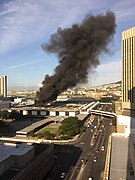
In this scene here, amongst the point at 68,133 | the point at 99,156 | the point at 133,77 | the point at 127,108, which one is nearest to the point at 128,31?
the point at 133,77

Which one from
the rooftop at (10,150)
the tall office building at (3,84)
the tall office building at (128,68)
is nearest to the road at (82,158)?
the rooftop at (10,150)

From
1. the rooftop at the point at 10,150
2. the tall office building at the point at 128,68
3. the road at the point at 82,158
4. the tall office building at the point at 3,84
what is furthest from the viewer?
the tall office building at the point at 3,84

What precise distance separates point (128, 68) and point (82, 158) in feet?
104

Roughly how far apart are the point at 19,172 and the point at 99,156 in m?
14.1

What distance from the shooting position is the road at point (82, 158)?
24.6 meters

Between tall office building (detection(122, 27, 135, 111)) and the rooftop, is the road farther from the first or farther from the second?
tall office building (detection(122, 27, 135, 111))

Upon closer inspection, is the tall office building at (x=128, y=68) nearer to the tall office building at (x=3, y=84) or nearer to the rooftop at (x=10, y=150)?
the rooftop at (x=10, y=150)

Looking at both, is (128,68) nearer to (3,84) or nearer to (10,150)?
(10,150)

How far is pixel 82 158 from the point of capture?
29.7 m

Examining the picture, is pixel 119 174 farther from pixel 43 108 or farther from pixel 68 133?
pixel 43 108

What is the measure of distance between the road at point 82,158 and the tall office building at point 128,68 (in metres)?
15.6

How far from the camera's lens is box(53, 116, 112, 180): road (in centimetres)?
2462

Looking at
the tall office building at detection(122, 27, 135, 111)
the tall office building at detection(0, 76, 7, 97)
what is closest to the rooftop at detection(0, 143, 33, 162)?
the tall office building at detection(122, 27, 135, 111)

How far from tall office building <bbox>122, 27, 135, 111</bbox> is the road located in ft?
51.2
